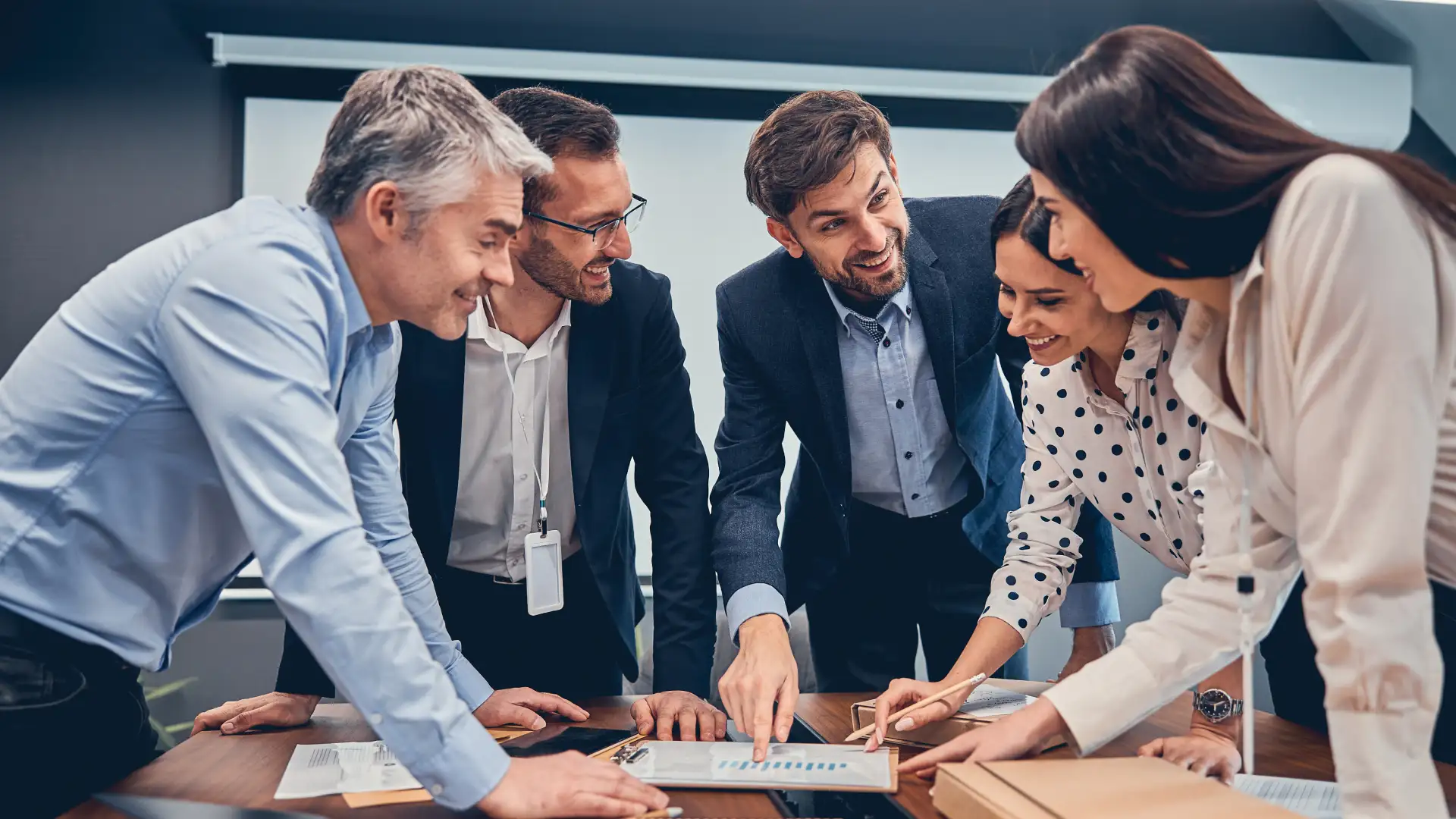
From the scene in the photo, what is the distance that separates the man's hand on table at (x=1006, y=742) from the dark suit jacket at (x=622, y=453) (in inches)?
24.9

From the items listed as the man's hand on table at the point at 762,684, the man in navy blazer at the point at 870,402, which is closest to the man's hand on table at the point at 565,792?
the man's hand on table at the point at 762,684

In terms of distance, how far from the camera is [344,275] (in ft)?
4.55

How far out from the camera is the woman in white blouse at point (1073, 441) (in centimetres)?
162

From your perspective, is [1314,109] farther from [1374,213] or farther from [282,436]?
[282,436]

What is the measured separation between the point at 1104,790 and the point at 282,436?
956 millimetres

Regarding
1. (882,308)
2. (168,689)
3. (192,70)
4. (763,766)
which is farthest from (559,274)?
(168,689)

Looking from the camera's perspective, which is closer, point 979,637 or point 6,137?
point 979,637

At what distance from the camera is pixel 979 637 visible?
174 cm

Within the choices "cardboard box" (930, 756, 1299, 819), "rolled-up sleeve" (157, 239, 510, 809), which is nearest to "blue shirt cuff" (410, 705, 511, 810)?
"rolled-up sleeve" (157, 239, 510, 809)

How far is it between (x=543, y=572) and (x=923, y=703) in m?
0.72

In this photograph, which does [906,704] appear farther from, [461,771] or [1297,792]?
[461,771]

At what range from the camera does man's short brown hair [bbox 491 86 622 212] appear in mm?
1923

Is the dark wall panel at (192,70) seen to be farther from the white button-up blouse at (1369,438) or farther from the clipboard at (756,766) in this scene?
the white button-up blouse at (1369,438)

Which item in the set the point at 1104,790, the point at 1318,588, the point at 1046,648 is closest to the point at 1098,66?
the point at 1318,588
